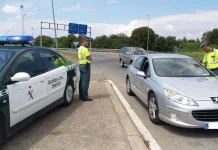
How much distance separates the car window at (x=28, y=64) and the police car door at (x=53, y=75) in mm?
268

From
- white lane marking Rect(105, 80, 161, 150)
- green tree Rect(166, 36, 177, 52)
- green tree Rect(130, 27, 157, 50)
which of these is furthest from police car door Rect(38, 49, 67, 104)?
green tree Rect(166, 36, 177, 52)

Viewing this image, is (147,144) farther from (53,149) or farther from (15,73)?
(15,73)

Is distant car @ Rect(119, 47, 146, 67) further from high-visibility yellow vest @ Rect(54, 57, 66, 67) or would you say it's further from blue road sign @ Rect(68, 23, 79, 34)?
blue road sign @ Rect(68, 23, 79, 34)

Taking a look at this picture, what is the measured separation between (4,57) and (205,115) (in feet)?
11.6

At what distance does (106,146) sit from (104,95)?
4.13 meters

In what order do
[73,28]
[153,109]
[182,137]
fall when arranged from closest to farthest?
1. [182,137]
2. [153,109]
3. [73,28]

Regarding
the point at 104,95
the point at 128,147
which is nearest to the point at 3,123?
the point at 128,147

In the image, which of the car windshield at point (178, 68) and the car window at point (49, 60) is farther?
the car windshield at point (178, 68)

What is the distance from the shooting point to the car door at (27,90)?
4289 mm

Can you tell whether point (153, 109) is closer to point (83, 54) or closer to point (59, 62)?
point (59, 62)

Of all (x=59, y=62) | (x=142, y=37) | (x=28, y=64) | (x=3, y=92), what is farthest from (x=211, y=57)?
(x=142, y=37)

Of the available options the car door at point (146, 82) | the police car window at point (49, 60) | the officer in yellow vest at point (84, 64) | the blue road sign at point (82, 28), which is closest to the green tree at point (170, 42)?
the blue road sign at point (82, 28)

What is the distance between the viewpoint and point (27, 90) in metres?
4.67

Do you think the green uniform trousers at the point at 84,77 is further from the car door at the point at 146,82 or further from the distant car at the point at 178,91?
the car door at the point at 146,82
